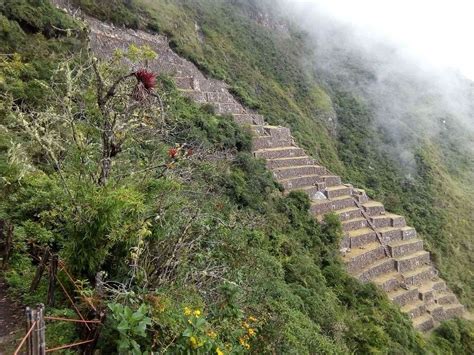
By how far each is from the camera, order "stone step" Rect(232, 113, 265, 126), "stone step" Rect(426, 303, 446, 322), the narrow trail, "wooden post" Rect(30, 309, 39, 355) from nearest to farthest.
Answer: "wooden post" Rect(30, 309, 39, 355) < the narrow trail < "stone step" Rect(426, 303, 446, 322) < "stone step" Rect(232, 113, 265, 126)

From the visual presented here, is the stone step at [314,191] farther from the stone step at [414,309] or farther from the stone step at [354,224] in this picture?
the stone step at [414,309]

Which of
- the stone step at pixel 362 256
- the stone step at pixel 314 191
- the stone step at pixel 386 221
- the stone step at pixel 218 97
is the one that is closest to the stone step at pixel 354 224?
the stone step at pixel 386 221

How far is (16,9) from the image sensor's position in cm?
1566

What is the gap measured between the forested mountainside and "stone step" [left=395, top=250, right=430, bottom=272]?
8.61ft

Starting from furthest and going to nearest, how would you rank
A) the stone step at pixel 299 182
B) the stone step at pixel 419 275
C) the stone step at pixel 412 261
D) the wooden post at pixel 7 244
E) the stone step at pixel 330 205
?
1. the stone step at pixel 412 261
2. the stone step at pixel 419 275
3. the stone step at pixel 299 182
4. the stone step at pixel 330 205
5. the wooden post at pixel 7 244

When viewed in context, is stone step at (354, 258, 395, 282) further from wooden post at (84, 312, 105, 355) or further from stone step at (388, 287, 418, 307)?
wooden post at (84, 312, 105, 355)

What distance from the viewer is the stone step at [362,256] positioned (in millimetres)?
17125

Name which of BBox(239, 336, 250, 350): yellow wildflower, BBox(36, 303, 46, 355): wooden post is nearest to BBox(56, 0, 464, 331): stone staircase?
BBox(239, 336, 250, 350): yellow wildflower

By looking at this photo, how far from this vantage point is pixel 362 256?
17891mm

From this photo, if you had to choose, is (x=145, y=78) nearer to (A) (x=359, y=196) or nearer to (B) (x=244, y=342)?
(B) (x=244, y=342)

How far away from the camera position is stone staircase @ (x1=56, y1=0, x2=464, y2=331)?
18.2m

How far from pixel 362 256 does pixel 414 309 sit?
3151 millimetres

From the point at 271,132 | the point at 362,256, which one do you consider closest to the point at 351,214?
the point at 362,256

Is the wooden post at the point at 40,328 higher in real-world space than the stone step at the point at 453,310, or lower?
lower
